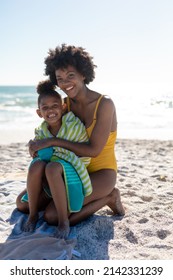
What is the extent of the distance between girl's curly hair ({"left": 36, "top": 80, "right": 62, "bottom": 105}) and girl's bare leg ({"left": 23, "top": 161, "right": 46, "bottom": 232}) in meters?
0.60

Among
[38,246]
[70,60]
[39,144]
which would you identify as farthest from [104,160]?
[38,246]

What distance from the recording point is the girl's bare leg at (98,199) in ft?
11.1

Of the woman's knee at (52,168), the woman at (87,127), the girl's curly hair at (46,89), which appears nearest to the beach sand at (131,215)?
the woman at (87,127)

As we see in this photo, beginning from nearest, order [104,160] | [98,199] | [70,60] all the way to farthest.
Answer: [70,60], [98,199], [104,160]

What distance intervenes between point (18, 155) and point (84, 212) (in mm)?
3876

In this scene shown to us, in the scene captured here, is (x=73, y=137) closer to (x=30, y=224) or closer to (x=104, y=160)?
(x=104, y=160)

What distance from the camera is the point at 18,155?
281 inches

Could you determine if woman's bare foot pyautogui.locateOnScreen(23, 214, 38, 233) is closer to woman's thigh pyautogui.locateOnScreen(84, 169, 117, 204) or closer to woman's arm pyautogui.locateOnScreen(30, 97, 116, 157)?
woman's thigh pyautogui.locateOnScreen(84, 169, 117, 204)

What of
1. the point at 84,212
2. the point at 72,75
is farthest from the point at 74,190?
the point at 72,75

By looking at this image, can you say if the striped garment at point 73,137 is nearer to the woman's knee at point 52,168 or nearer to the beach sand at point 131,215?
the woman's knee at point 52,168

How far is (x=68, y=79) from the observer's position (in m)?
3.48

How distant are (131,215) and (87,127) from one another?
94 cm

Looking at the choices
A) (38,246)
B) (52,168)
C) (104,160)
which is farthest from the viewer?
(104,160)

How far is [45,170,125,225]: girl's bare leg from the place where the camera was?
3383mm
